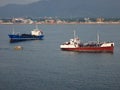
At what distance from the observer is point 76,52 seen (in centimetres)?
4288

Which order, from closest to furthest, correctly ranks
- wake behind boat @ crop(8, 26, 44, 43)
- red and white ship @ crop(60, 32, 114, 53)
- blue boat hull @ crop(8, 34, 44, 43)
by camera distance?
1. red and white ship @ crop(60, 32, 114, 53)
2. blue boat hull @ crop(8, 34, 44, 43)
3. wake behind boat @ crop(8, 26, 44, 43)

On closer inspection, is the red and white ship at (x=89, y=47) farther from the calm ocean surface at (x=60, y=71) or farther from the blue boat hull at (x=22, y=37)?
the blue boat hull at (x=22, y=37)

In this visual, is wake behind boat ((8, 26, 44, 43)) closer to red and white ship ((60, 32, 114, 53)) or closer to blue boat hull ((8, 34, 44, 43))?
blue boat hull ((8, 34, 44, 43))

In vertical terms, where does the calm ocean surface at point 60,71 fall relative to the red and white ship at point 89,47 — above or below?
below

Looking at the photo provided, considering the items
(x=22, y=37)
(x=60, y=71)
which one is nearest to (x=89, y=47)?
(x=60, y=71)

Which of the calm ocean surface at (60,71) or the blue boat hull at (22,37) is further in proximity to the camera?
A: the blue boat hull at (22,37)

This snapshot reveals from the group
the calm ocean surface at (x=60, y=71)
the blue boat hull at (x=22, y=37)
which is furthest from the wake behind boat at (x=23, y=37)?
the calm ocean surface at (x=60, y=71)

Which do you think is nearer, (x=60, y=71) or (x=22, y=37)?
(x=60, y=71)

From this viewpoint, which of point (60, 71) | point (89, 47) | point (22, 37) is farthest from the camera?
point (22, 37)

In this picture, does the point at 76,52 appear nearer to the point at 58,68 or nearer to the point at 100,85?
the point at 58,68

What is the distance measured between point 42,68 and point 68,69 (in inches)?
71.7

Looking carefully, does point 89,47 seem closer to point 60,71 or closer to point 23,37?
point 60,71

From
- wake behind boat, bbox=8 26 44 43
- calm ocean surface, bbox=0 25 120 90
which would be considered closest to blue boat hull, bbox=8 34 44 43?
wake behind boat, bbox=8 26 44 43

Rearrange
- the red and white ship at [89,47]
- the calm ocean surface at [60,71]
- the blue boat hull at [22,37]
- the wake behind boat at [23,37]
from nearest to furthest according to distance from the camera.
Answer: the calm ocean surface at [60,71]
the red and white ship at [89,47]
the blue boat hull at [22,37]
the wake behind boat at [23,37]
